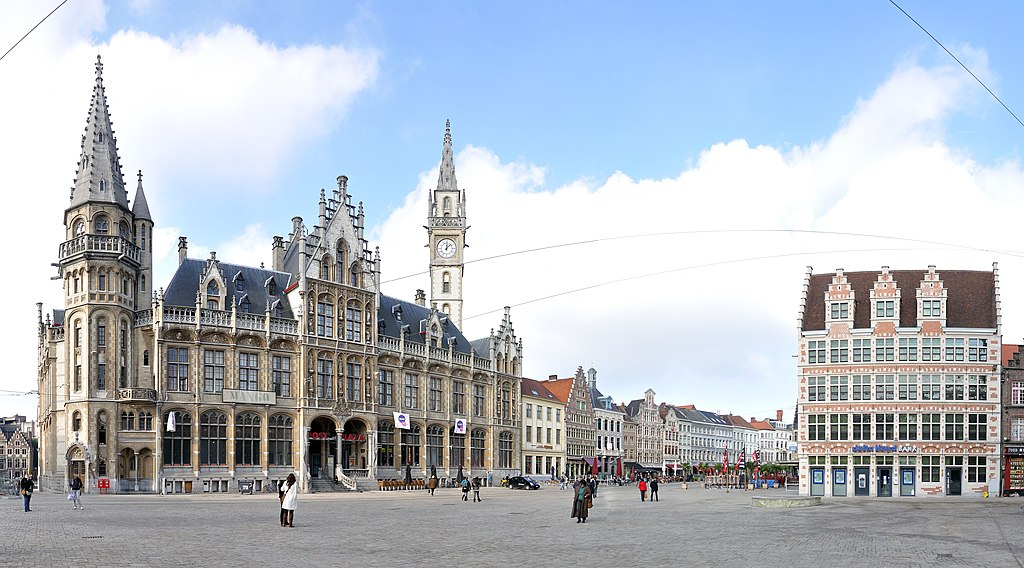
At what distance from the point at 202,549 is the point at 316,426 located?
5313cm

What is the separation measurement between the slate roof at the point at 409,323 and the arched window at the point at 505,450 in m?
8.06

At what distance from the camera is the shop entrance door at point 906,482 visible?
68.6 metres

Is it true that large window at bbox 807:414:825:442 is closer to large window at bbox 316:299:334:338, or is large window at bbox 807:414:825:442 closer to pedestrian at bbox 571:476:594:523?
large window at bbox 316:299:334:338

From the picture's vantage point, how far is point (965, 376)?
224ft

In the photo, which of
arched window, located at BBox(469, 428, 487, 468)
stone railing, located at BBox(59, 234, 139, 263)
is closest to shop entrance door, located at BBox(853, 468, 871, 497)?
arched window, located at BBox(469, 428, 487, 468)

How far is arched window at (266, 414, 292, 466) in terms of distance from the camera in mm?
70125

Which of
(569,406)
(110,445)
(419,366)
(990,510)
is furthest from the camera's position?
(569,406)

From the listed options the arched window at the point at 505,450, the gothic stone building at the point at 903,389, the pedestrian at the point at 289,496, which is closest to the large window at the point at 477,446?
the arched window at the point at 505,450

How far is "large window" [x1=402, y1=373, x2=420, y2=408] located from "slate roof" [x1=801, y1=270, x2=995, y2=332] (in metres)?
30.8

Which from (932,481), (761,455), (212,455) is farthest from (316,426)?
(761,455)

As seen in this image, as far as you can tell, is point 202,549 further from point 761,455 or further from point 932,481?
point 761,455

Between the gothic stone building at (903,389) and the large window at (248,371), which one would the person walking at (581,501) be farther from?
the gothic stone building at (903,389)

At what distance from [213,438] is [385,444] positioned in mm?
15589

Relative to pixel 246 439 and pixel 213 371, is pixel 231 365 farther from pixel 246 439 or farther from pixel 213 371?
pixel 246 439
